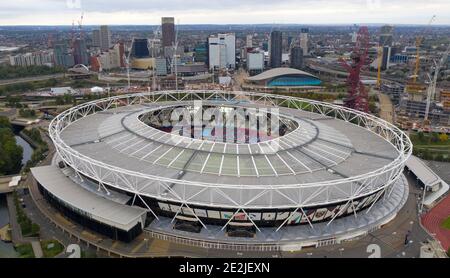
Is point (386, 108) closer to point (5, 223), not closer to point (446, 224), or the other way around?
point (446, 224)

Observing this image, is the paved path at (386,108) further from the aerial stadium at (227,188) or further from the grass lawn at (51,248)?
the grass lawn at (51,248)

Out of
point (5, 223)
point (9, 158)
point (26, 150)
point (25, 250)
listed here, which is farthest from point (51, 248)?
point (26, 150)

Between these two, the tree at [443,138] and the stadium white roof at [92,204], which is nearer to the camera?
the stadium white roof at [92,204]

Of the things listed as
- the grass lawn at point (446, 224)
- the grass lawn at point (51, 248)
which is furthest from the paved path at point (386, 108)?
the grass lawn at point (51, 248)

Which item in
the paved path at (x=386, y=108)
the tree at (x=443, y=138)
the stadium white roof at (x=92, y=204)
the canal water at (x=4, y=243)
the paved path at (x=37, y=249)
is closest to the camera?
the stadium white roof at (x=92, y=204)

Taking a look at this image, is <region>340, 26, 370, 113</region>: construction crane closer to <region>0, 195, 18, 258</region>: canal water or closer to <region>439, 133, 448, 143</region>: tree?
<region>439, 133, 448, 143</region>: tree

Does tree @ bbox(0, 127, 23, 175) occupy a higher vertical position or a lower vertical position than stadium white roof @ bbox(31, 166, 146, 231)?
lower

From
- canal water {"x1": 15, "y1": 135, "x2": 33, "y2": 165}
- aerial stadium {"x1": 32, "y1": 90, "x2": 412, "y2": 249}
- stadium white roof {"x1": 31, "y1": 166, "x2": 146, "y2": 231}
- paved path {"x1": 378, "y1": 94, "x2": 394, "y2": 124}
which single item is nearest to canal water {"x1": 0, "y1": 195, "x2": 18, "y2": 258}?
aerial stadium {"x1": 32, "y1": 90, "x2": 412, "y2": 249}
